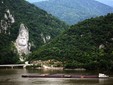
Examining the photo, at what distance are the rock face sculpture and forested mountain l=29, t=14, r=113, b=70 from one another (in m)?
19.5

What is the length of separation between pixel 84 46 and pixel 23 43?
41.6 meters

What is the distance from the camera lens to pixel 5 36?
195 m

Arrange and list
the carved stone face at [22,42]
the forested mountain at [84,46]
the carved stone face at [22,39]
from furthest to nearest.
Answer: the carved stone face at [22,39], the carved stone face at [22,42], the forested mountain at [84,46]

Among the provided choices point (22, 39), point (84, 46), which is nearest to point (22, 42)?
point (22, 39)

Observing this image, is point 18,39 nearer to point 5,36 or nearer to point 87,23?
point 5,36

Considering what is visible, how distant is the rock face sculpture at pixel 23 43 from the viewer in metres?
189

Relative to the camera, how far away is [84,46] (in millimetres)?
160375

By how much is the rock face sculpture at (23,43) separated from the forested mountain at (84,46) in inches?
767

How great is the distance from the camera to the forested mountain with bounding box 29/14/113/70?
14725 cm

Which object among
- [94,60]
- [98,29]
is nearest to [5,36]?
[98,29]

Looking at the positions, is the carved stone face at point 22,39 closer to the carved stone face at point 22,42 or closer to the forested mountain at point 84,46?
the carved stone face at point 22,42

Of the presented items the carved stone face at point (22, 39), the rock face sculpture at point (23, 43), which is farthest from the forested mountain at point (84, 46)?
the carved stone face at point (22, 39)

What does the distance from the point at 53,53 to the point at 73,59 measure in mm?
11413

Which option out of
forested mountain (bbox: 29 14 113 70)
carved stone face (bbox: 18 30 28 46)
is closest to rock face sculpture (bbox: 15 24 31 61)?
carved stone face (bbox: 18 30 28 46)
